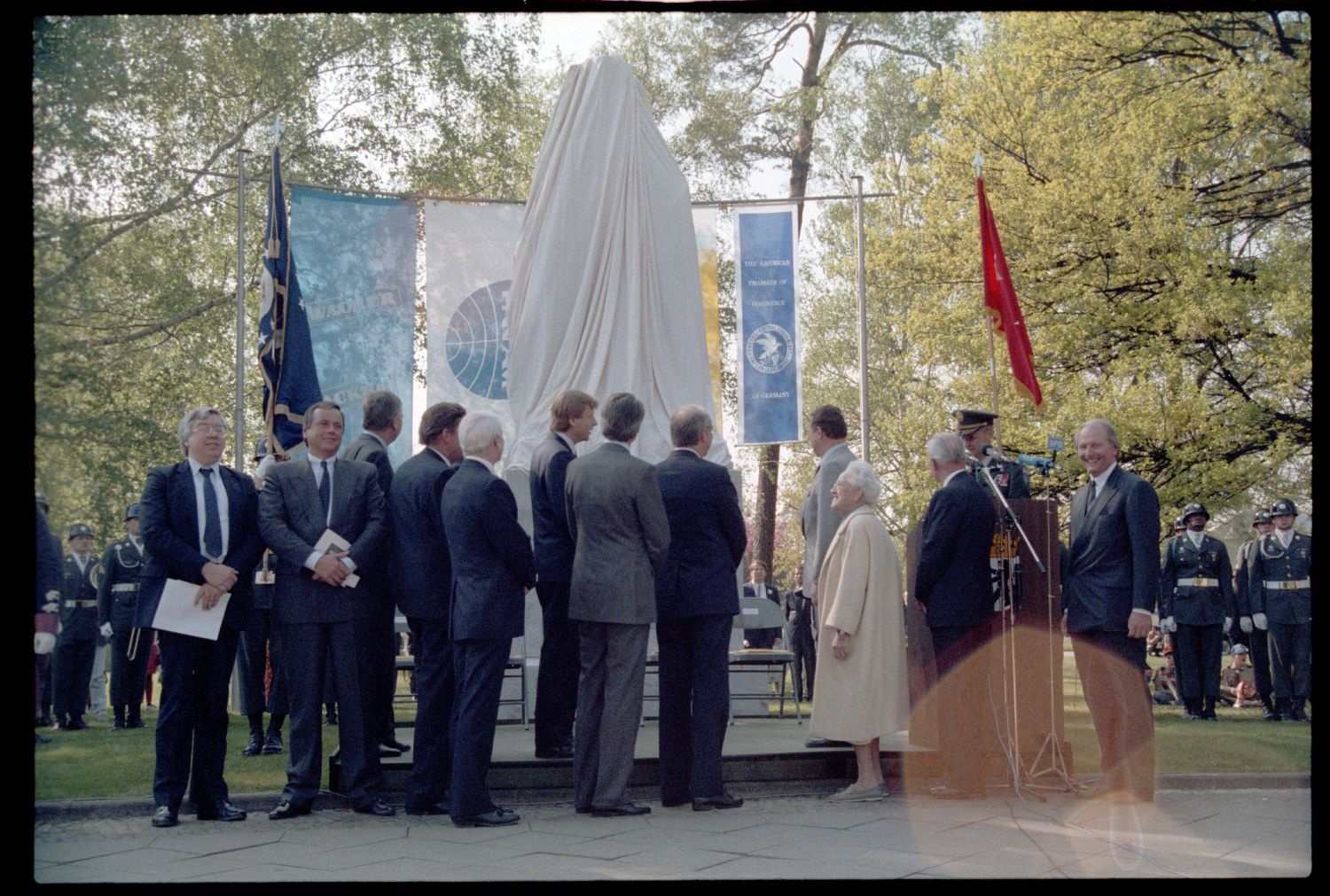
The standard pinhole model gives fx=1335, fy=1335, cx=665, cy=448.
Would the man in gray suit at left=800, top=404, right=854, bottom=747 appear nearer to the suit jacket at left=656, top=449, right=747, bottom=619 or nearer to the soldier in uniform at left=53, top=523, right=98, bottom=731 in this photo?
the suit jacket at left=656, top=449, right=747, bottom=619

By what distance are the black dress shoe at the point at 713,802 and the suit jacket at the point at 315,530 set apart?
2061mm

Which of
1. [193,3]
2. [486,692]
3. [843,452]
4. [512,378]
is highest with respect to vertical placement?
[193,3]

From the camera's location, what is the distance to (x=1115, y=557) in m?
7.49

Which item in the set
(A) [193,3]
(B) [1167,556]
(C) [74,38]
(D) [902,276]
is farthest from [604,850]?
(D) [902,276]

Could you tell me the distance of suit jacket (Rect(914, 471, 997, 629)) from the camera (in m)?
7.56

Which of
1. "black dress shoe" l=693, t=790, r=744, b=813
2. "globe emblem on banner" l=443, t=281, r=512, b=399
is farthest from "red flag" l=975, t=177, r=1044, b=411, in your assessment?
"globe emblem on banner" l=443, t=281, r=512, b=399

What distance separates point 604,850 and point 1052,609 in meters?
3.24

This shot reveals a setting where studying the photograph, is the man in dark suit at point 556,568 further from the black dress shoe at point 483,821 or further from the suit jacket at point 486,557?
the black dress shoe at point 483,821

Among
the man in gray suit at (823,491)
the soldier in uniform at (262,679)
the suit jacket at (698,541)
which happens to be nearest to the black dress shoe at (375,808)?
the suit jacket at (698,541)

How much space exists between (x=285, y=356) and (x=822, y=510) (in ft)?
14.2

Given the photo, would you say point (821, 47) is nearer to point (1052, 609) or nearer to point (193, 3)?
point (1052, 609)

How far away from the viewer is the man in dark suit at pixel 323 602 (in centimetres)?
703

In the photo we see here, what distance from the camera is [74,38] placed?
32.3 ft

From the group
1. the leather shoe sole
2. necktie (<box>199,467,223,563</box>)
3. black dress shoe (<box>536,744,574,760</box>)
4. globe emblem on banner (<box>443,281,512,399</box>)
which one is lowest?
the leather shoe sole
